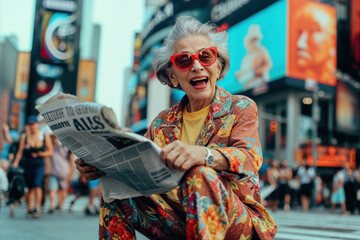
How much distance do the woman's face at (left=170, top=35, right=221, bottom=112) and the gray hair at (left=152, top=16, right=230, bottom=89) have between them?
0.03 m

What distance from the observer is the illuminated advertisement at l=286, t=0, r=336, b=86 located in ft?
105

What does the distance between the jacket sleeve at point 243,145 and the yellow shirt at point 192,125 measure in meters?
0.25

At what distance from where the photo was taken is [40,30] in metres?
20.7

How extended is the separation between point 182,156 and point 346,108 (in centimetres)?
3491

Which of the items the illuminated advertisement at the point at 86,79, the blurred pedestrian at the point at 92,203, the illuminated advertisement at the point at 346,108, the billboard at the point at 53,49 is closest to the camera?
the blurred pedestrian at the point at 92,203

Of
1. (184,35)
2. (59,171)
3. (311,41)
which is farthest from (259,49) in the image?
(184,35)

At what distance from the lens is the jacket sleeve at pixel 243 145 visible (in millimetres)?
1665

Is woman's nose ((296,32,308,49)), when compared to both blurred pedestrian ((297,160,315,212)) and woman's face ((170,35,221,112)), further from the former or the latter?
woman's face ((170,35,221,112))

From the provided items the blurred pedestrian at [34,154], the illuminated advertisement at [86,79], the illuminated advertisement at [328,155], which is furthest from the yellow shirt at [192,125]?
the illuminated advertisement at [86,79]

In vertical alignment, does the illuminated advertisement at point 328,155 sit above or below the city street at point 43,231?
above

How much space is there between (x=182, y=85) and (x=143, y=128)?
49293 mm

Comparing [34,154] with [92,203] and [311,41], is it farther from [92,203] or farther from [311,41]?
[311,41]

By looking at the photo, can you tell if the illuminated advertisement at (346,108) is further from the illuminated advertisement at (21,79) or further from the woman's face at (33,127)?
the woman's face at (33,127)

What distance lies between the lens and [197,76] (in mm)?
2166
